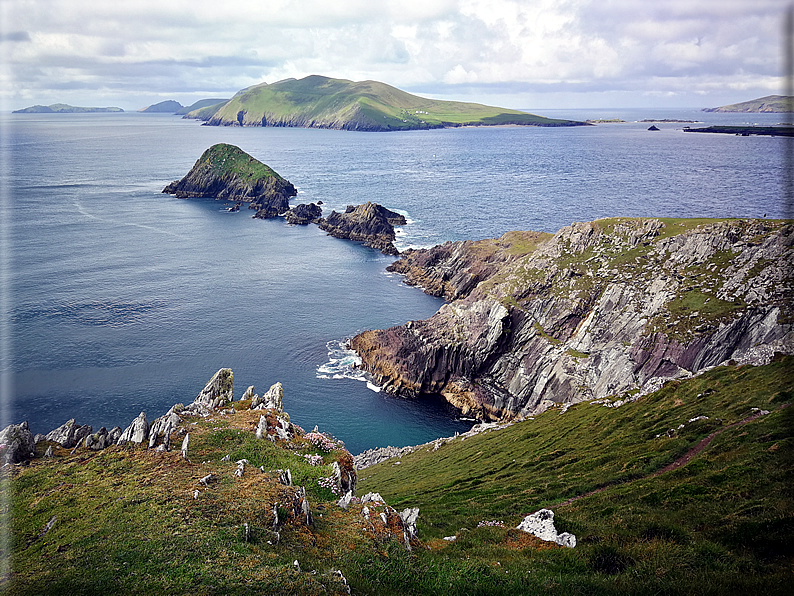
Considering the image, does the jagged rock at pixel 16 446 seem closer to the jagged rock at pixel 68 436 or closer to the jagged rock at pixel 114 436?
the jagged rock at pixel 68 436

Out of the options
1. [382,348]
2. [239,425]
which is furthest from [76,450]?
[382,348]

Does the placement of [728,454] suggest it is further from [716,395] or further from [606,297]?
[606,297]

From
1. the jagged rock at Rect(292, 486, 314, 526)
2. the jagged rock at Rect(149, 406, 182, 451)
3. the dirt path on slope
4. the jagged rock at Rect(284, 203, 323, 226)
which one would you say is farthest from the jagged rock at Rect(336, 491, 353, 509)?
the jagged rock at Rect(284, 203, 323, 226)

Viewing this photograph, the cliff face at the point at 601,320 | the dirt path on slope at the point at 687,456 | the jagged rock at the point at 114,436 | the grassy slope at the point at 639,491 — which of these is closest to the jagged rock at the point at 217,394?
the jagged rock at the point at 114,436

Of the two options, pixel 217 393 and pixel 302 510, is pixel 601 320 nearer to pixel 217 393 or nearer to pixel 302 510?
pixel 217 393

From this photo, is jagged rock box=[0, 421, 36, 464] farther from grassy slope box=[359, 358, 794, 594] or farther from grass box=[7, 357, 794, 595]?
grassy slope box=[359, 358, 794, 594]
